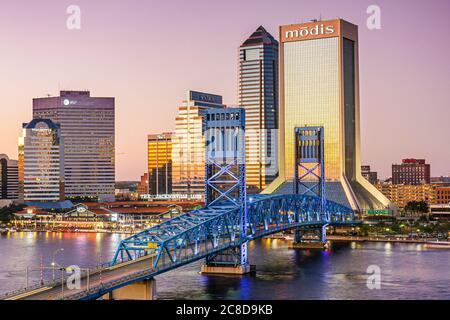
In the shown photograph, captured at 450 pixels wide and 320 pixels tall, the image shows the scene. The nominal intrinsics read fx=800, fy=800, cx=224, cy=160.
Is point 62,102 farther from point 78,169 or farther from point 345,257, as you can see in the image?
point 345,257

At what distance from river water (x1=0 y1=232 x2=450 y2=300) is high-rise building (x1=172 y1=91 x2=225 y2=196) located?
8521cm

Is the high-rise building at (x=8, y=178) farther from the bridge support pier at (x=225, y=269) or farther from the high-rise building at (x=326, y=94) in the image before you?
the bridge support pier at (x=225, y=269)

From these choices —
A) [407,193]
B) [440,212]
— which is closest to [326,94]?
[440,212]

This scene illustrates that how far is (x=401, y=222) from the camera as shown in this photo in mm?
93688

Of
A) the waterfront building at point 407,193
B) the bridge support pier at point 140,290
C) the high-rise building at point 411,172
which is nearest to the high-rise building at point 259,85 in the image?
the waterfront building at point 407,193

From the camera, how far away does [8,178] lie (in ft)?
554

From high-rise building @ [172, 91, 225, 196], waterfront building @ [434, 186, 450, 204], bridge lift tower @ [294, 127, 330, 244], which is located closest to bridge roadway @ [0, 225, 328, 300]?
bridge lift tower @ [294, 127, 330, 244]

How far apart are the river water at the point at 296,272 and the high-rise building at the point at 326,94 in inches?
1283

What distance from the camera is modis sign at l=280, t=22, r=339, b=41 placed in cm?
10381

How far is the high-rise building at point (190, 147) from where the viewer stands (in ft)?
514

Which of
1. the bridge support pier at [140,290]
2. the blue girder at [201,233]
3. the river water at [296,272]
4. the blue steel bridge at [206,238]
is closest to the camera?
the blue steel bridge at [206,238]

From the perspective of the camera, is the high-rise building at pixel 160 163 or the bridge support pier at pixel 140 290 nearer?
the bridge support pier at pixel 140 290

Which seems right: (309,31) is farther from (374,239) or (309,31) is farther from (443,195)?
(443,195)
